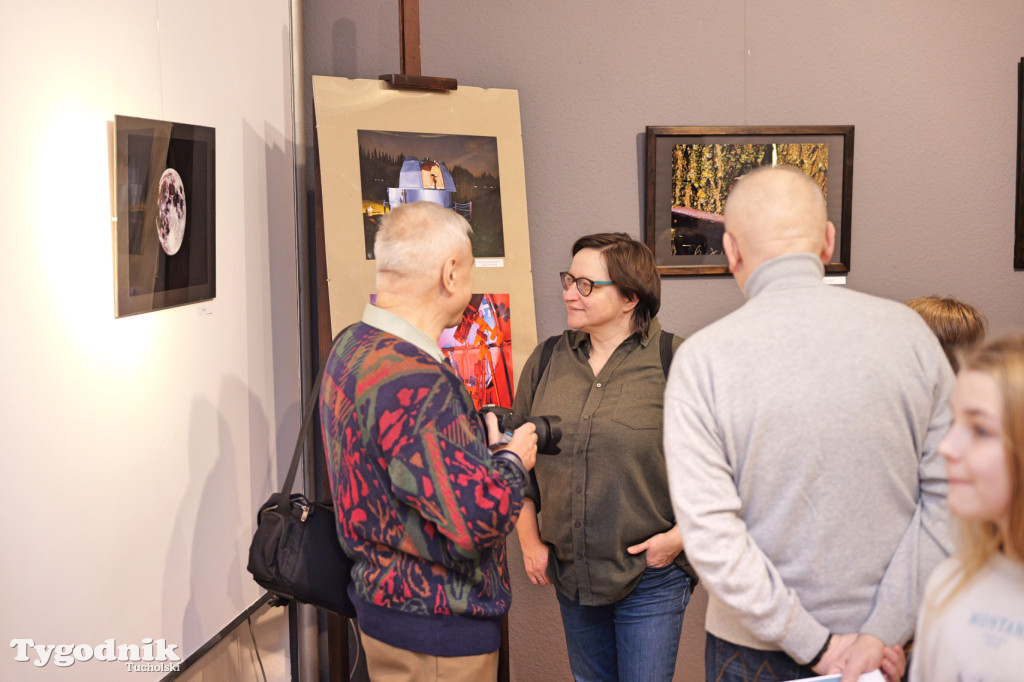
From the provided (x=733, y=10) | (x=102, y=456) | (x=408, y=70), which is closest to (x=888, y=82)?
(x=733, y=10)

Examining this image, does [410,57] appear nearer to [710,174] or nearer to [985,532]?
[710,174]

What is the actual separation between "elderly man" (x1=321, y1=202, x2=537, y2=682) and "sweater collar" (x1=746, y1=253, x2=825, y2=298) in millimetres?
619

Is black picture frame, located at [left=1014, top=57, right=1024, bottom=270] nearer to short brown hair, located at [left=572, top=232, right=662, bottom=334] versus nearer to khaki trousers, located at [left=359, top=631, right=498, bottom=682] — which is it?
short brown hair, located at [left=572, top=232, right=662, bottom=334]

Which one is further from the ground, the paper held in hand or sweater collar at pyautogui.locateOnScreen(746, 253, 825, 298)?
sweater collar at pyautogui.locateOnScreen(746, 253, 825, 298)

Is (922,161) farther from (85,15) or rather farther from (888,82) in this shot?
(85,15)

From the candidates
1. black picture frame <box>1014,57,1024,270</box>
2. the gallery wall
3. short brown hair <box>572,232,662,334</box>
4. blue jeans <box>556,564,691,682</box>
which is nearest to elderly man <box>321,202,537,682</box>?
blue jeans <box>556,564,691,682</box>

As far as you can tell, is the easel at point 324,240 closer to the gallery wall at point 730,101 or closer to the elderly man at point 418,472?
the gallery wall at point 730,101

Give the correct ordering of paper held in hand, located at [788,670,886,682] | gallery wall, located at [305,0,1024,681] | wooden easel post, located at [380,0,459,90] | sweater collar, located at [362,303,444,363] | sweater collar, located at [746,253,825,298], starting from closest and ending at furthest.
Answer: paper held in hand, located at [788,670,886,682], sweater collar, located at [746,253,825,298], sweater collar, located at [362,303,444,363], wooden easel post, located at [380,0,459,90], gallery wall, located at [305,0,1024,681]

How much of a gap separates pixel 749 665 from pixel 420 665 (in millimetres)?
668

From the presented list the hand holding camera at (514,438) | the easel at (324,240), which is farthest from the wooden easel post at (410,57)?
the hand holding camera at (514,438)

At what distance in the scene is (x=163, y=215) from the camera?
2033 mm

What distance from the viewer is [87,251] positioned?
1.69 metres

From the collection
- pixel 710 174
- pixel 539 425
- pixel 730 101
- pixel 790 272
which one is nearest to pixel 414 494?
pixel 539 425

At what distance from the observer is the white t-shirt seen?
→ 1035 mm
